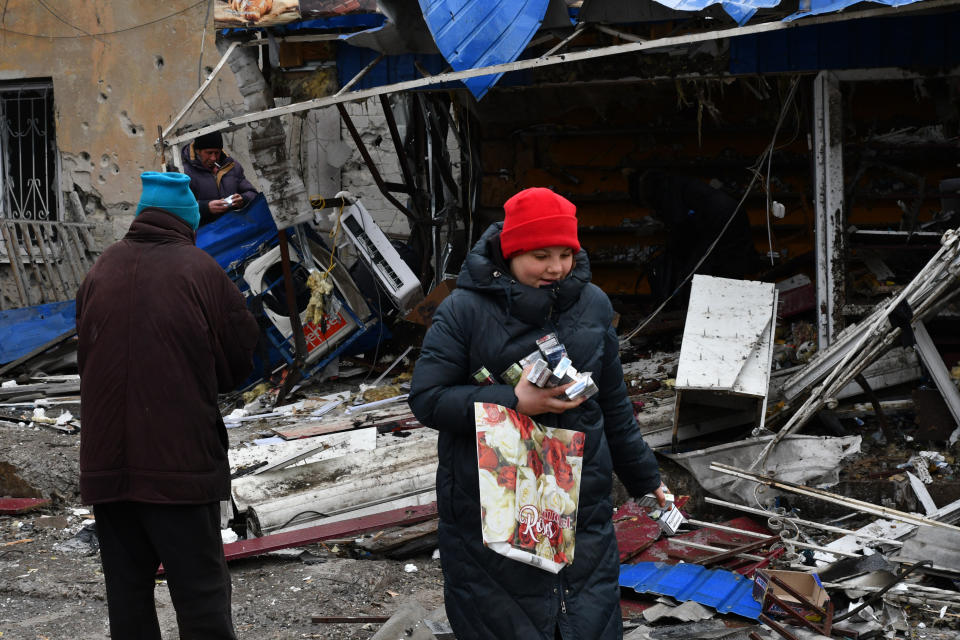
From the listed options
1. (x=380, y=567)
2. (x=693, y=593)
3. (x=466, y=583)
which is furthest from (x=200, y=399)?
(x=693, y=593)

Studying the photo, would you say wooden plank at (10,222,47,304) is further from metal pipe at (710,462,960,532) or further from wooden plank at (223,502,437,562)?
metal pipe at (710,462,960,532)

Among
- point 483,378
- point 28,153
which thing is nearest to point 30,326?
point 28,153

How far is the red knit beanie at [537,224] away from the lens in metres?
2.54

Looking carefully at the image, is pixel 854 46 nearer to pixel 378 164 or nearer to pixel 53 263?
pixel 378 164

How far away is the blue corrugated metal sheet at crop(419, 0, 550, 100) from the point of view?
5.49 m

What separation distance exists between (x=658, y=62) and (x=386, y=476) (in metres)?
3.57

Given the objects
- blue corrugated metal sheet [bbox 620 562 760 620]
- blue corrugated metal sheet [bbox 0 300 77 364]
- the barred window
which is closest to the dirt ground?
blue corrugated metal sheet [bbox 620 562 760 620]

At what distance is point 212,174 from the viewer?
308 inches

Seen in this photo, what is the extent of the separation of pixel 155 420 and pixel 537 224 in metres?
1.28

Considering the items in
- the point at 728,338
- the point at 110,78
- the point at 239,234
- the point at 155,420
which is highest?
the point at 110,78

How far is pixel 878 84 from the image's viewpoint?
9.55 metres

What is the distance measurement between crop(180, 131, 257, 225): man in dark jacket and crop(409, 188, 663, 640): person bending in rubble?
17.7 ft

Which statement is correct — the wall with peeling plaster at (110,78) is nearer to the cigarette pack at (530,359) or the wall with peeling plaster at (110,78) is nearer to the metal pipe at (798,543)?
the metal pipe at (798,543)

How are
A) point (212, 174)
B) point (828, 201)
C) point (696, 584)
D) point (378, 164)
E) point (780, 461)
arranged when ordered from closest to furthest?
point (696, 584), point (780, 461), point (828, 201), point (212, 174), point (378, 164)
